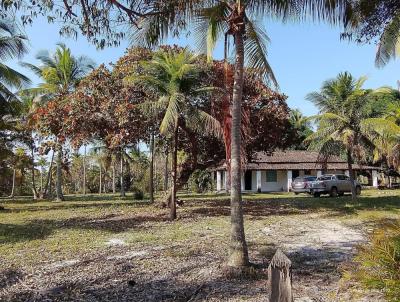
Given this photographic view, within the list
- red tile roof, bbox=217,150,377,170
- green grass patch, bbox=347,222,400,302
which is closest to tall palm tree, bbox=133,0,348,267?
green grass patch, bbox=347,222,400,302

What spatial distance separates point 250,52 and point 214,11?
3.53ft

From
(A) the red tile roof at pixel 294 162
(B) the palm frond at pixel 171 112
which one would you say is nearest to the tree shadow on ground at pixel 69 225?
(B) the palm frond at pixel 171 112

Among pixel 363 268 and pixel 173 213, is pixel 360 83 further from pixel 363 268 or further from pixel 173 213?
pixel 363 268

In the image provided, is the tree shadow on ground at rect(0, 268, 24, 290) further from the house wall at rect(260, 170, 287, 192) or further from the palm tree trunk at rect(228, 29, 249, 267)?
the house wall at rect(260, 170, 287, 192)

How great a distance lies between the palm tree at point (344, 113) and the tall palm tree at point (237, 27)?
14.5 meters

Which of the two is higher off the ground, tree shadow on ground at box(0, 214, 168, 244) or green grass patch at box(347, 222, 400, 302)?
green grass patch at box(347, 222, 400, 302)

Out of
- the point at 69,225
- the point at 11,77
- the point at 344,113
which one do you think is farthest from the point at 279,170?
the point at 69,225

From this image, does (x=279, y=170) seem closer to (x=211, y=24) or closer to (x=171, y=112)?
(x=171, y=112)

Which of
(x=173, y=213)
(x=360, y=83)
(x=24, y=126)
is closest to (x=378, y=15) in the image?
(x=173, y=213)

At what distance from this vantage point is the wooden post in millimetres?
3115

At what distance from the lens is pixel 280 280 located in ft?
10.3

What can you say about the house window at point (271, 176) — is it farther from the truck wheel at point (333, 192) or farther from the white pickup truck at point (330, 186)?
the truck wheel at point (333, 192)

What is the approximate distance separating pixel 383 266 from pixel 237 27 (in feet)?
17.2

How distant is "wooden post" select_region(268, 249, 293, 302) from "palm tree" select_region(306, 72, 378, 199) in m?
19.6
